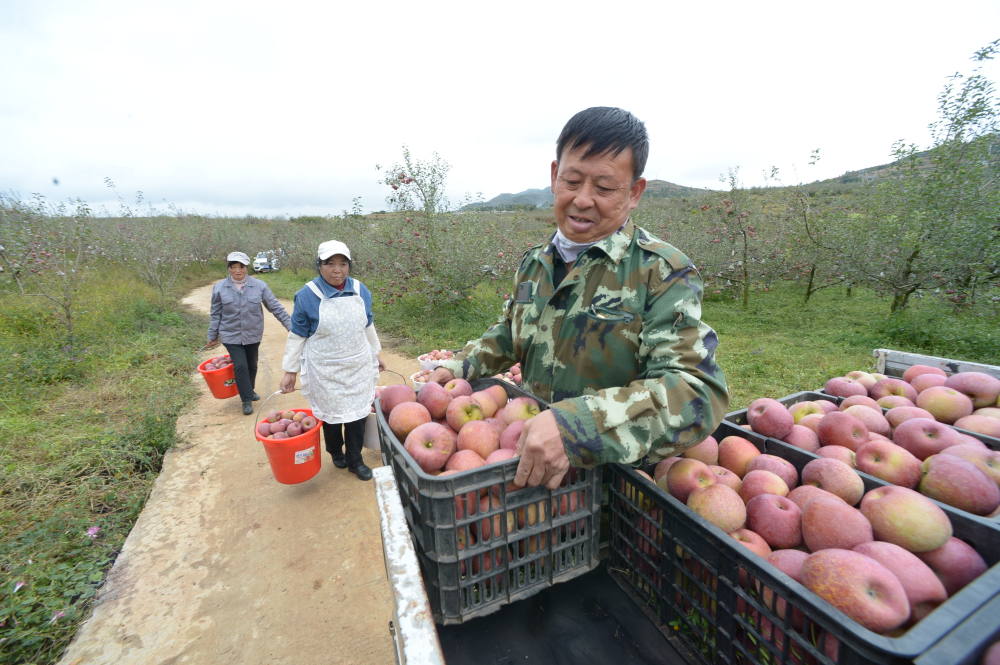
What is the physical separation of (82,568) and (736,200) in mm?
12507

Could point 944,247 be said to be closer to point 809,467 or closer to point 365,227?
point 809,467

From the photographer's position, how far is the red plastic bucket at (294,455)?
347 centimetres

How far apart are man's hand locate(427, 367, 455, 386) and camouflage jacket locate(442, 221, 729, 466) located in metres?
0.03

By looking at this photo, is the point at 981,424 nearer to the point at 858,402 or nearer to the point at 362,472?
the point at 858,402

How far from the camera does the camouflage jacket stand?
1158 millimetres

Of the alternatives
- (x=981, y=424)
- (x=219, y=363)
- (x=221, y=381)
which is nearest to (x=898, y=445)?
(x=981, y=424)

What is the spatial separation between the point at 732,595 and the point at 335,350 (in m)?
3.48

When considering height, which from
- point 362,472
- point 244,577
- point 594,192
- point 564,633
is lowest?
point 244,577

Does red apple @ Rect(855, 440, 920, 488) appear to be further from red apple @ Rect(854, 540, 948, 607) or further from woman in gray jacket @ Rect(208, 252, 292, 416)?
woman in gray jacket @ Rect(208, 252, 292, 416)

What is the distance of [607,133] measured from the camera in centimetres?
145

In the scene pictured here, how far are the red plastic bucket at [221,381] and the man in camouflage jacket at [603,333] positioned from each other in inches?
187

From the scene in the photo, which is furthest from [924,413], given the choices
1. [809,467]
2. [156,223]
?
[156,223]

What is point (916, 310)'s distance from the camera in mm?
8477

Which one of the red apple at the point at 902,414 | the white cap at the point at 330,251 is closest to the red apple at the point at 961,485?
the red apple at the point at 902,414
